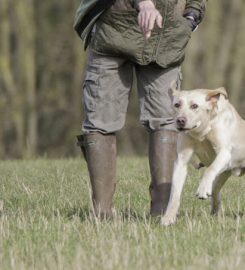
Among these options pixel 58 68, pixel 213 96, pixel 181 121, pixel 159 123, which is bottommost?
pixel 58 68

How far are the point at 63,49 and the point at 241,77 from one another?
5284 mm

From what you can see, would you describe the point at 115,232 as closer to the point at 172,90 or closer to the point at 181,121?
the point at 181,121

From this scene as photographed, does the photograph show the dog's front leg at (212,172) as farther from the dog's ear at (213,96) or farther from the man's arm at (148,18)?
the man's arm at (148,18)

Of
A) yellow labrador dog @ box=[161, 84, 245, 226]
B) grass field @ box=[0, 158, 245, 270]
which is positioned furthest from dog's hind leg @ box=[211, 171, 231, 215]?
yellow labrador dog @ box=[161, 84, 245, 226]

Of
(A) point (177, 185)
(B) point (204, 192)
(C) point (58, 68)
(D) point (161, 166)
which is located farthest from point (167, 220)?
(C) point (58, 68)

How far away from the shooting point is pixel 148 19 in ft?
21.7

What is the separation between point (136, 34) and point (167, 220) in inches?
58.0

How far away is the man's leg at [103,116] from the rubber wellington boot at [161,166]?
335 millimetres

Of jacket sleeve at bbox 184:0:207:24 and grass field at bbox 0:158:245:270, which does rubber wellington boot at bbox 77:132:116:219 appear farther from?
jacket sleeve at bbox 184:0:207:24

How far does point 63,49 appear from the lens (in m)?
26.2

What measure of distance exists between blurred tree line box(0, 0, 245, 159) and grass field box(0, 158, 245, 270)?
1613 centimetres

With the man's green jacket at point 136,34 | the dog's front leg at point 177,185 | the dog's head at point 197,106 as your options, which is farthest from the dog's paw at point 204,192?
the man's green jacket at point 136,34

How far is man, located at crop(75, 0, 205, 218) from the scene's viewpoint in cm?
734

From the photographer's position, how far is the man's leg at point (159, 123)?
24.9 feet
